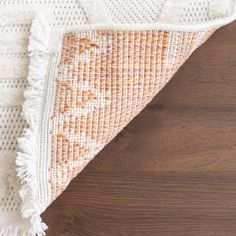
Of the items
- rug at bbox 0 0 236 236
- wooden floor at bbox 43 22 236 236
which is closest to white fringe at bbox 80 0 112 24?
rug at bbox 0 0 236 236

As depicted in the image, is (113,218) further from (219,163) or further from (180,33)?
(180,33)

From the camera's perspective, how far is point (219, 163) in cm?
84

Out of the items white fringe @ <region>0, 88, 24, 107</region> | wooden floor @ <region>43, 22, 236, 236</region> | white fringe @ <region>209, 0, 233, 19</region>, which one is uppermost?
white fringe @ <region>209, 0, 233, 19</region>

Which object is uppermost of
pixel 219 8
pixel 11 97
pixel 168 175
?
pixel 219 8

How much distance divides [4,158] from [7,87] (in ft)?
0.48

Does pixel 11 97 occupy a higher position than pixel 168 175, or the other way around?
pixel 11 97

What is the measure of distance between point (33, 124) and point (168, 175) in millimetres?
296

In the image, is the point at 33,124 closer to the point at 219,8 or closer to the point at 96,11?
the point at 96,11

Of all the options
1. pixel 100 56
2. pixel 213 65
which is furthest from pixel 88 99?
pixel 213 65

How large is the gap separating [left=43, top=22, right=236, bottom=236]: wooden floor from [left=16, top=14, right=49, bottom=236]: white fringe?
0.09 m

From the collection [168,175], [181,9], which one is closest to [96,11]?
[181,9]

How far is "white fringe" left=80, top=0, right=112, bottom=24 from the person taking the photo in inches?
33.1

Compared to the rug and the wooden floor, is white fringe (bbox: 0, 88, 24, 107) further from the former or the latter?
the wooden floor

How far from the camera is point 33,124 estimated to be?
769 millimetres
